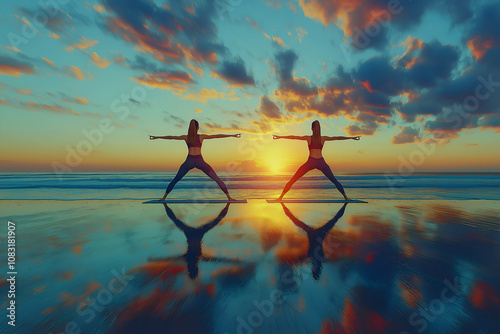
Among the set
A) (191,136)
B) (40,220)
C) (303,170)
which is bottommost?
(40,220)

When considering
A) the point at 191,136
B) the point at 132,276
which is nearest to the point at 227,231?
the point at 132,276

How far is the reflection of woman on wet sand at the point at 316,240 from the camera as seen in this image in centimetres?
291

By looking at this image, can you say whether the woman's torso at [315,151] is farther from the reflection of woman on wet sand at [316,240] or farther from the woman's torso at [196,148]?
the woman's torso at [196,148]

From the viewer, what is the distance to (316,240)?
13.3 feet

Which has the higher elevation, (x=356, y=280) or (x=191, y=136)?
(x=191, y=136)

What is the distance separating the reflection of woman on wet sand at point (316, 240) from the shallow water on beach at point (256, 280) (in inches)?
1.5

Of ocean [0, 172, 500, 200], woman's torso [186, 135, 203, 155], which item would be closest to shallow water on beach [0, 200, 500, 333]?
woman's torso [186, 135, 203, 155]

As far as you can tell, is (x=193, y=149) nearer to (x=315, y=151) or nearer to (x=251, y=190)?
(x=315, y=151)

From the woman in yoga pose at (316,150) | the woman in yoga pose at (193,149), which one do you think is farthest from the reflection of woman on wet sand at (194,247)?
the woman in yoga pose at (316,150)

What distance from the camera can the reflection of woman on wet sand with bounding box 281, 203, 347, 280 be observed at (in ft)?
9.53

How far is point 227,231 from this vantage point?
15.5 feet

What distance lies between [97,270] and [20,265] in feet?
4.05

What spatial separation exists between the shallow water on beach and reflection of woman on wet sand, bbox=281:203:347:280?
0.13 feet

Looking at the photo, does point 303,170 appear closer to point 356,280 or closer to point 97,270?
point 356,280
